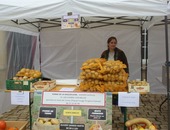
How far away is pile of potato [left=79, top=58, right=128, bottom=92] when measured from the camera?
2773 mm

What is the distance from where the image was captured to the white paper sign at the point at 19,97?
117 inches

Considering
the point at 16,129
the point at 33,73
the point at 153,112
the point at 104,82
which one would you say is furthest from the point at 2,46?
the point at 153,112

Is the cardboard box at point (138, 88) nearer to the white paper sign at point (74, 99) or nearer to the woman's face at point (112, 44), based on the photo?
the white paper sign at point (74, 99)

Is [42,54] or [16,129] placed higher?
[42,54]

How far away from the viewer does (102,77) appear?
2789 millimetres

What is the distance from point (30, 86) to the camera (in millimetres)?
3244

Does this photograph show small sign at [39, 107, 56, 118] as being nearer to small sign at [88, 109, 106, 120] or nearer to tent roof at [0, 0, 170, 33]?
small sign at [88, 109, 106, 120]

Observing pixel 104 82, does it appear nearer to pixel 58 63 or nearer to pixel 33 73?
pixel 33 73

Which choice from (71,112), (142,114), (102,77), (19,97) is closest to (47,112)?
(71,112)

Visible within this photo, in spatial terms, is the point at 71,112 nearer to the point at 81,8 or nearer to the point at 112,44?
the point at 81,8

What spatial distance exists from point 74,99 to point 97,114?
0.31 metres

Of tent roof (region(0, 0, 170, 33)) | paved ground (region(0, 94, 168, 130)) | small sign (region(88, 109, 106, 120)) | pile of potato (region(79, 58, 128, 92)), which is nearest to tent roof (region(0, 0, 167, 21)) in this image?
tent roof (region(0, 0, 170, 33))

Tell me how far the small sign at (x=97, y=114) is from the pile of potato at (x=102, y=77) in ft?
0.84

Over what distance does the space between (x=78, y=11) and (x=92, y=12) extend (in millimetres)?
164
